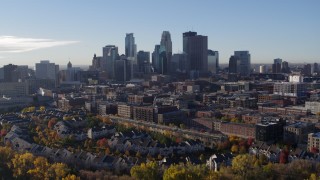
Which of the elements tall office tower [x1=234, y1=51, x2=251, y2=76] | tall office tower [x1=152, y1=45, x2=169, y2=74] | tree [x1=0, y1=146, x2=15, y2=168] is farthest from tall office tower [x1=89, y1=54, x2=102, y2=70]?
tree [x1=0, y1=146, x2=15, y2=168]

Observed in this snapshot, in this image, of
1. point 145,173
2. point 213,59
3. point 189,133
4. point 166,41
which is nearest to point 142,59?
point 166,41

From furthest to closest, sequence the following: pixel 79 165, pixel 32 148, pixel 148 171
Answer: pixel 32 148
pixel 79 165
pixel 148 171

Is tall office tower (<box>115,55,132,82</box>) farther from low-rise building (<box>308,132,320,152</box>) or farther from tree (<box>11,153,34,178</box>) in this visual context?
tree (<box>11,153,34,178</box>)

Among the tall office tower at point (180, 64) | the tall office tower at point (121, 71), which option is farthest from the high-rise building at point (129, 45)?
the tall office tower at point (121, 71)

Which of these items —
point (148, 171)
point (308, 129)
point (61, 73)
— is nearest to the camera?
point (148, 171)

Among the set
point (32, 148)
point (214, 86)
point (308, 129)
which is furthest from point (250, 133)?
point (214, 86)

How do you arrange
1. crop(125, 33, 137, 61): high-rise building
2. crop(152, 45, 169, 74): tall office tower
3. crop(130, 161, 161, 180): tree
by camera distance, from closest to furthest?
crop(130, 161, 161, 180): tree
crop(152, 45, 169, 74): tall office tower
crop(125, 33, 137, 61): high-rise building

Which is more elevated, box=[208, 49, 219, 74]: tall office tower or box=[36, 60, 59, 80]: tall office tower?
box=[208, 49, 219, 74]: tall office tower

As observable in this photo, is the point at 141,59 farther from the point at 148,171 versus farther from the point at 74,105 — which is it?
the point at 148,171
